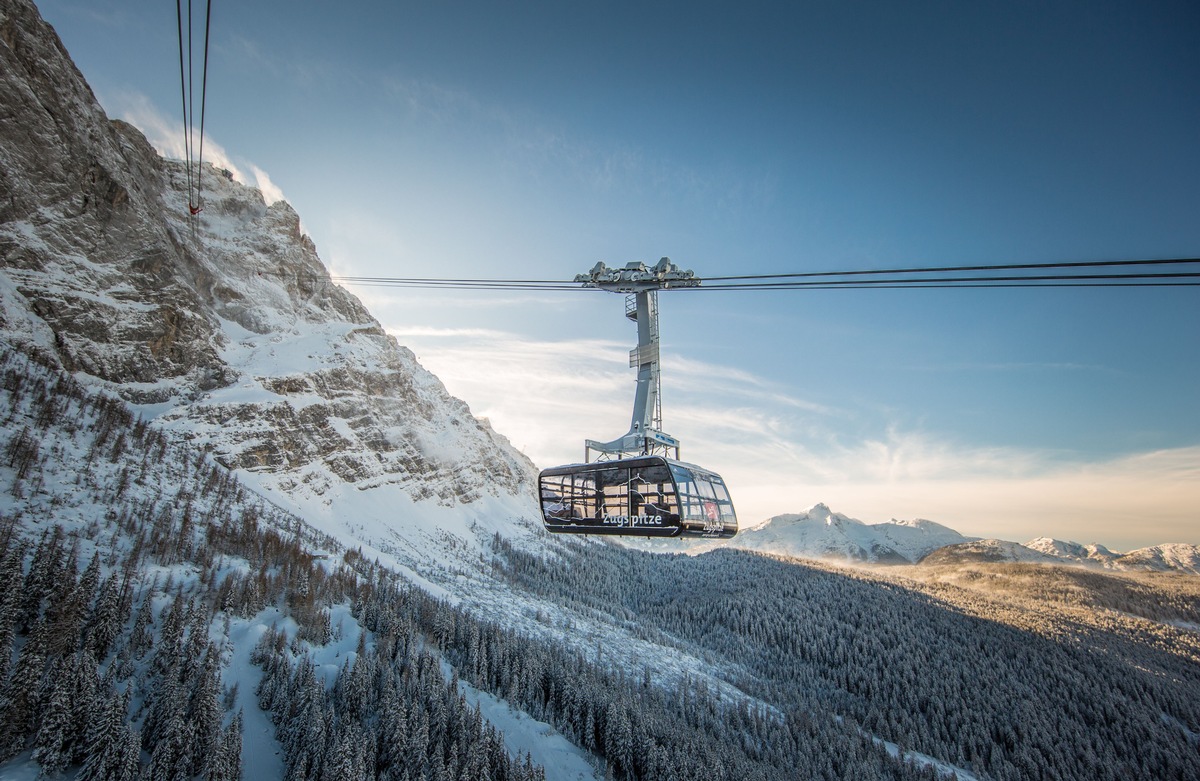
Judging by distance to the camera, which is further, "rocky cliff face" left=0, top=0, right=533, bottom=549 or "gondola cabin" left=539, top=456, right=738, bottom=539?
"rocky cliff face" left=0, top=0, right=533, bottom=549

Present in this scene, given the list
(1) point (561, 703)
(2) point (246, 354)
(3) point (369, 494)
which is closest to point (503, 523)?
(3) point (369, 494)

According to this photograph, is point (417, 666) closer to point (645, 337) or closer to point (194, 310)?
point (645, 337)

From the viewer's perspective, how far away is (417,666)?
188ft

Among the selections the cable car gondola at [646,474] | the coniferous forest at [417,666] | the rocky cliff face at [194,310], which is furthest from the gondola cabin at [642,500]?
the rocky cliff face at [194,310]

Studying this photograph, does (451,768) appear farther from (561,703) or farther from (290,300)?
(290,300)

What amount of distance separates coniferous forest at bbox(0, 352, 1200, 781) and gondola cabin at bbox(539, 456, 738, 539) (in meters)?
37.7

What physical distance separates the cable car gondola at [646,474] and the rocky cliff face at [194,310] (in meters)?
104

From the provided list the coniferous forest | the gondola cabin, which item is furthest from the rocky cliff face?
the gondola cabin

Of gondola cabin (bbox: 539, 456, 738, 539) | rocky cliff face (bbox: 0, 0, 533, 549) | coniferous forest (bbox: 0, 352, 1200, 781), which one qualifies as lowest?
coniferous forest (bbox: 0, 352, 1200, 781)

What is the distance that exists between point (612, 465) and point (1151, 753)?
140 metres

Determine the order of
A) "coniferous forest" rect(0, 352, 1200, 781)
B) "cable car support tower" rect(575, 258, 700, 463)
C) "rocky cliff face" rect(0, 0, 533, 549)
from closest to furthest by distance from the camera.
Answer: "cable car support tower" rect(575, 258, 700, 463) < "coniferous forest" rect(0, 352, 1200, 781) < "rocky cliff face" rect(0, 0, 533, 549)

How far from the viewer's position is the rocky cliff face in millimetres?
84000

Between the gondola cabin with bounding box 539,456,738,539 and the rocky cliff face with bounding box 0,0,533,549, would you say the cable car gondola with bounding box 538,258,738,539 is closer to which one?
the gondola cabin with bounding box 539,456,738,539

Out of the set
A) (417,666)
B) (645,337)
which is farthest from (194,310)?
(645,337)
